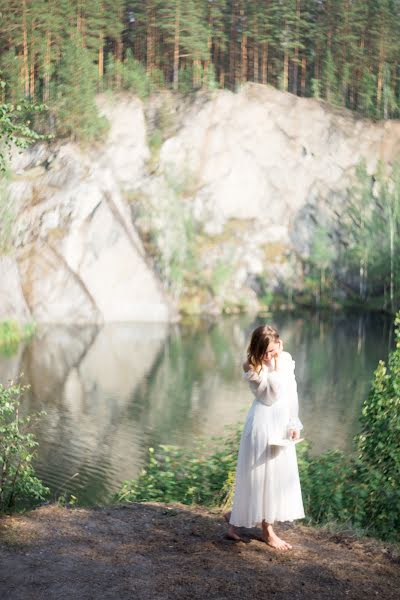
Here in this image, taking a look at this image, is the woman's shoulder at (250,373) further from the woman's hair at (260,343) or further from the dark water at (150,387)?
the dark water at (150,387)

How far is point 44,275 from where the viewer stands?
4041 cm

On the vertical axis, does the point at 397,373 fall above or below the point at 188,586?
above

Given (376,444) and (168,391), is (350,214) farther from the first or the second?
(376,444)

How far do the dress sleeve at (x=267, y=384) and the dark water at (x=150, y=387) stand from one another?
4.68 m

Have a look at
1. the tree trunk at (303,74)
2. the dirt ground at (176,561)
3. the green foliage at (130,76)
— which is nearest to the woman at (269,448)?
the dirt ground at (176,561)

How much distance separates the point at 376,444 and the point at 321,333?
1150 inches

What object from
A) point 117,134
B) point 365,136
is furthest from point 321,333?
point 365,136

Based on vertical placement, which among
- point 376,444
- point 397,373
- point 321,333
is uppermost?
point 397,373

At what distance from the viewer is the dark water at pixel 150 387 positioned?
1584 cm

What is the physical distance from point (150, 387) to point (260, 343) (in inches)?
A: 691

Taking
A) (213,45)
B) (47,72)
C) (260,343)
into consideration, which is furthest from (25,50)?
(260,343)

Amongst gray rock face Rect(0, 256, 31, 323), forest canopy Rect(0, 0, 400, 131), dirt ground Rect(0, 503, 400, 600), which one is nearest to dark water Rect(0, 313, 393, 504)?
gray rock face Rect(0, 256, 31, 323)

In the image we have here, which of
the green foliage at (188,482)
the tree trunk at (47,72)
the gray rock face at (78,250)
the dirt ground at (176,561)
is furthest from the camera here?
the tree trunk at (47,72)

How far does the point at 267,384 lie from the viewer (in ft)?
20.9
